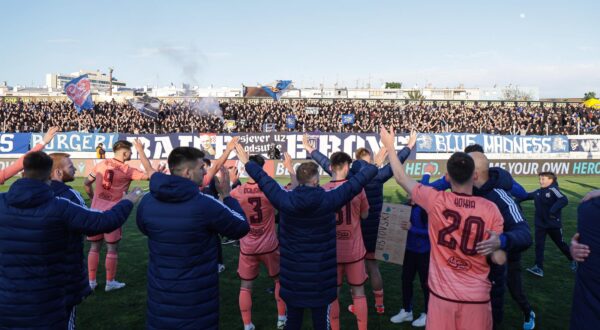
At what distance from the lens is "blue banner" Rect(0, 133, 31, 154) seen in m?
24.7

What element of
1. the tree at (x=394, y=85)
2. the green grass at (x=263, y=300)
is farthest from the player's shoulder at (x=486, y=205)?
the tree at (x=394, y=85)

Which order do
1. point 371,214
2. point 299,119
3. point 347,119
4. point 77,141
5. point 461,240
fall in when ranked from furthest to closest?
1. point 299,119
2. point 347,119
3. point 77,141
4. point 371,214
5. point 461,240

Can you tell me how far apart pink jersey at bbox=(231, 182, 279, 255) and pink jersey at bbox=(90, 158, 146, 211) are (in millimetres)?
2417

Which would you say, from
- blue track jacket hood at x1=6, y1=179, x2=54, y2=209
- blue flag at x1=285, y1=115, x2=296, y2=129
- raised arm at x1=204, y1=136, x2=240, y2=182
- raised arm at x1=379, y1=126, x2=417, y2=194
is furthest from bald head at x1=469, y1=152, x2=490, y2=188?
blue flag at x1=285, y1=115, x2=296, y2=129

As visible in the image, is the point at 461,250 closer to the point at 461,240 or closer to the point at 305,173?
the point at 461,240

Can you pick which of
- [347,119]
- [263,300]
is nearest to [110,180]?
[263,300]

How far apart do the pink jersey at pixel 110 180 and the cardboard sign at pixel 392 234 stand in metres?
4.25

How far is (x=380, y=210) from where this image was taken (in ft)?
20.6

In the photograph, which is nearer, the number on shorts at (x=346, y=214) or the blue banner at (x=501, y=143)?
the number on shorts at (x=346, y=214)

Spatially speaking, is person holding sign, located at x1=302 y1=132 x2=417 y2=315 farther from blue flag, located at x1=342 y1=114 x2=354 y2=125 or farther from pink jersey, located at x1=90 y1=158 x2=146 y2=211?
blue flag, located at x1=342 y1=114 x2=354 y2=125

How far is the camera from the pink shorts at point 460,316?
140 inches

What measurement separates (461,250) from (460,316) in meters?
0.58

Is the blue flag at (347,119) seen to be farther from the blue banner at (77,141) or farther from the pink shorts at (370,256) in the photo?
the pink shorts at (370,256)

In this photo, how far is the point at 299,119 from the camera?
123ft
